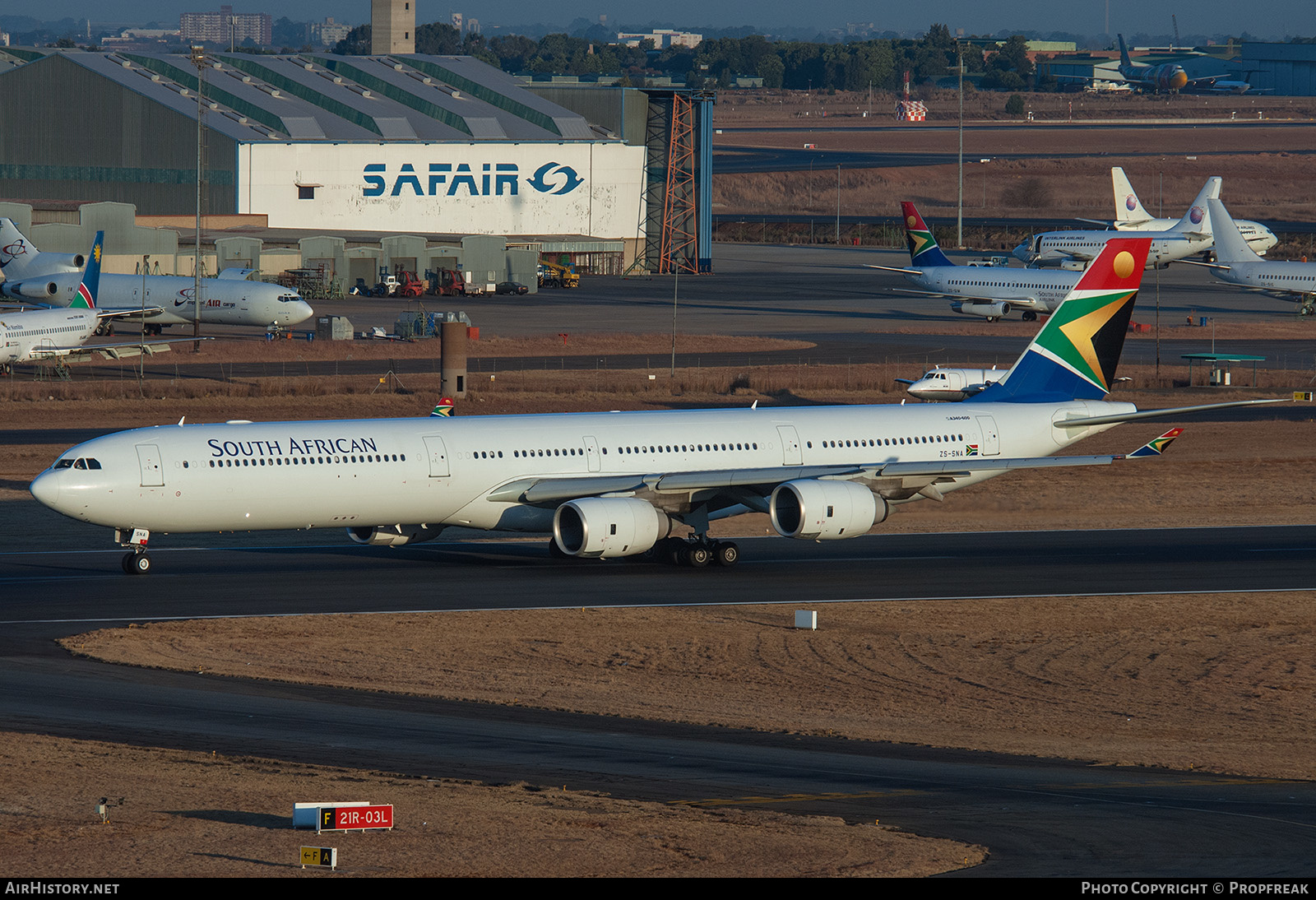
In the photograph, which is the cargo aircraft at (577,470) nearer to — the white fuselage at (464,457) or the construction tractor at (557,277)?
the white fuselage at (464,457)

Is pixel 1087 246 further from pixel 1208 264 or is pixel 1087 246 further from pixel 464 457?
pixel 464 457

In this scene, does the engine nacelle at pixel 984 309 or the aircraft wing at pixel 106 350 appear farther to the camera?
the engine nacelle at pixel 984 309

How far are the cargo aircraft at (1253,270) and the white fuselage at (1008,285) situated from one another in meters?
12.6

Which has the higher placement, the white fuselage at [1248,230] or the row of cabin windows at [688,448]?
the white fuselage at [1248,230]

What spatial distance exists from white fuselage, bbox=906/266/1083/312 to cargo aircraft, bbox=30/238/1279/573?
69788 millimetres

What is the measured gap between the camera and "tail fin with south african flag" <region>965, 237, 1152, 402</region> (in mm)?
56438

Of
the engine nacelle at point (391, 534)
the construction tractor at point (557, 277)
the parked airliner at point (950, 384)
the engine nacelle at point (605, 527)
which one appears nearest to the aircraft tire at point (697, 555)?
the engine nacelle at point (605, 527)

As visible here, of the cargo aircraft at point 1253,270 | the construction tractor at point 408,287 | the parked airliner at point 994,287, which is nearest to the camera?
the parked airliner at point 994,287

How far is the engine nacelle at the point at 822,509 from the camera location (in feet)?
156

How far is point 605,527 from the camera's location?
1827 inches

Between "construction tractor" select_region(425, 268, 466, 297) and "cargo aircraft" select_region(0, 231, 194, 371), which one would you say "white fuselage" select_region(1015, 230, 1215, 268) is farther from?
"cargo aircraft" select_region(0, 231, 194, 371)

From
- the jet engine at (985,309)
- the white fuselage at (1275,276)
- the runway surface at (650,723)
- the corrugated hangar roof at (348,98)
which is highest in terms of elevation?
the corrugated hangar roof at (348,98)

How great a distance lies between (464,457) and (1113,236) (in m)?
117

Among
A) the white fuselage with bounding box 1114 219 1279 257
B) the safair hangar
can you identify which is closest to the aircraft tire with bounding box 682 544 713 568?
the safair hangar
